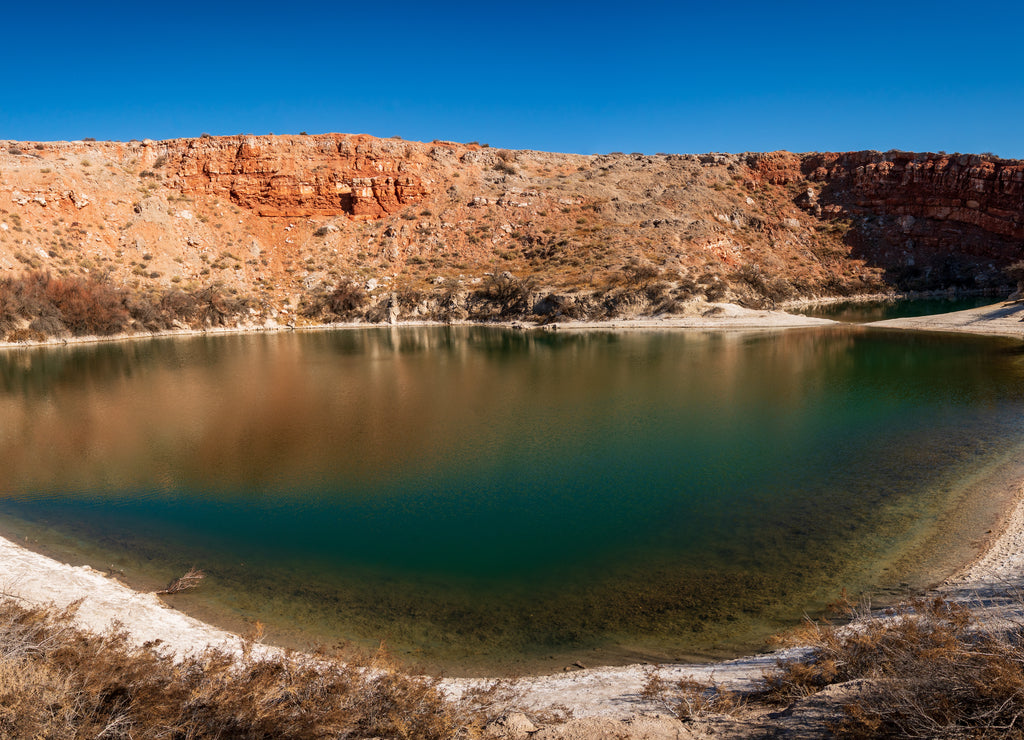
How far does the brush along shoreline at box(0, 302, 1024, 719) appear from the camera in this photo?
5.21 metres

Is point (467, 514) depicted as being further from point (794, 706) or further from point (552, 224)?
point (552, 224)

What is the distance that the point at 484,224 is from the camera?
6200cm

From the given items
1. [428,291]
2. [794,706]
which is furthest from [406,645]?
[428,291]

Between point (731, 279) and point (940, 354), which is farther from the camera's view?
point (731, 279)

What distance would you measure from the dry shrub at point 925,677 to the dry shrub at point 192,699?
8.45ft

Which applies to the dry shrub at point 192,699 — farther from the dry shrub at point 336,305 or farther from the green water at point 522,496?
the dry shrub at point 336,305

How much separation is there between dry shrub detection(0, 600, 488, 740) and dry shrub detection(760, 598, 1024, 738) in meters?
2.58

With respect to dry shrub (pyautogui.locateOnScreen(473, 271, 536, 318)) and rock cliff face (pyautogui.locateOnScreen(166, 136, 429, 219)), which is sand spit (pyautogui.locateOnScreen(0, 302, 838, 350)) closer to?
dry shrub (pyautogui.locateOnScreen(473, 271, 536, 318))

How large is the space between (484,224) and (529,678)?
194ft

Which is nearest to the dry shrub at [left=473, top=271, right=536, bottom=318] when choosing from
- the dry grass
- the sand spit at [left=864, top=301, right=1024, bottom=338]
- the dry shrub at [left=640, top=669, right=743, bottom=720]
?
the sand spit at [left=864, top=301, right=1024, bottom=338]

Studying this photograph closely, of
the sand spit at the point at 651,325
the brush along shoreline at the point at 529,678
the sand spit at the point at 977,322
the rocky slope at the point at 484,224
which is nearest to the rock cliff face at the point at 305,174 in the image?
the rocky slope at the point at 484,224

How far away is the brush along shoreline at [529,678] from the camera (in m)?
5.21

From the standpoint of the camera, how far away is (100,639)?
5.06 meters

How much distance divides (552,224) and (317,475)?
170ft
